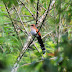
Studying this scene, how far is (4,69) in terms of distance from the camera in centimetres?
111

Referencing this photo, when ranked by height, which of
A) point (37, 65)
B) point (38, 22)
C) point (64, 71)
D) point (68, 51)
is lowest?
point (38, 22)

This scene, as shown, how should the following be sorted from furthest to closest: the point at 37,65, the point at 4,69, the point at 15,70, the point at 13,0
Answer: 1. the point at 15,70
2. the point at 13,0
3. the point at 4,69
4. the point at 37,65

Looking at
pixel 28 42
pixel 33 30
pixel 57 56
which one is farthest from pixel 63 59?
pixel 33 30

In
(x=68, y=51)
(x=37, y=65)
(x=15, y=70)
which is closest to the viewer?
(x=68, y=51)

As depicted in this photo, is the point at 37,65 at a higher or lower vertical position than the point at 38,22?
higher

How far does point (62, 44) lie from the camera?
94 cm

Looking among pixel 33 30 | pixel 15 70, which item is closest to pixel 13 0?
pixel 15 70

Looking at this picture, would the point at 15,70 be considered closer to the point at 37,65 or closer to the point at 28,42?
the point at 28,42

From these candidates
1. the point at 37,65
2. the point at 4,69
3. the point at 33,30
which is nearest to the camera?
the point at 37,65

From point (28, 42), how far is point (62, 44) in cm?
218

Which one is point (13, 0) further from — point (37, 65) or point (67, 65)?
point (67, 65)

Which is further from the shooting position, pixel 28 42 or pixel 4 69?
pixel 28 42

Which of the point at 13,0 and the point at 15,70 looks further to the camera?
the point at 15,70

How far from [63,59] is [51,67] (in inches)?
4.3
